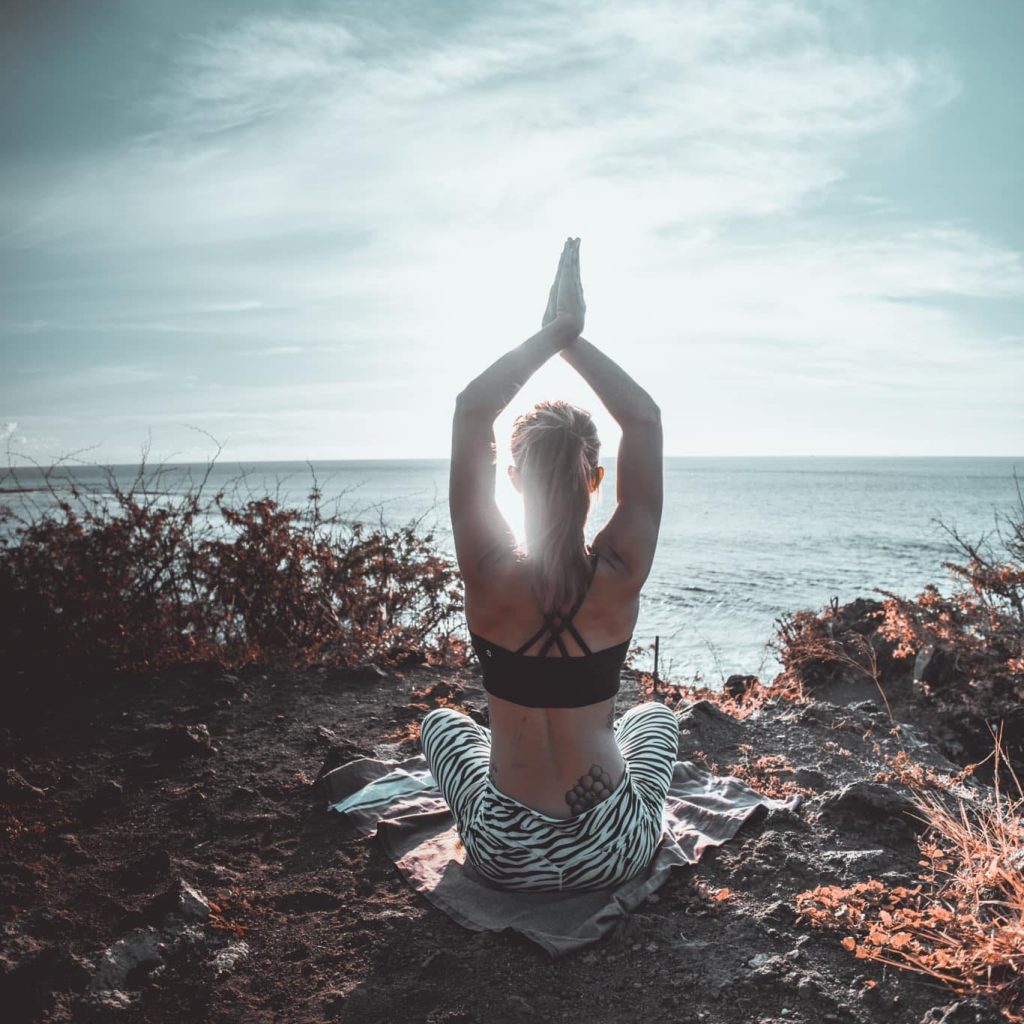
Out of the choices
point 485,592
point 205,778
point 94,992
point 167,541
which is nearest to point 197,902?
point 94,992

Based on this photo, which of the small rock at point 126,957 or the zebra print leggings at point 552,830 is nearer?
the small rock at point 126,957

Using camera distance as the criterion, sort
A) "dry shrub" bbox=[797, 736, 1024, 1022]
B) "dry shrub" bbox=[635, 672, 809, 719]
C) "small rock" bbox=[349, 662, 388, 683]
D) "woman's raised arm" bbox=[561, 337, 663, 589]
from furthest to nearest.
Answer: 1. "small rock" bbox=[349, 662, 388, 683]
2. "dry shrub" bbox=[635, 672, 809, 719]
3. "woman's raised arm" bbox=[561, 337, 663, 589]
4. "dry shrub" bbox=[797, 736, 1024, 1022]

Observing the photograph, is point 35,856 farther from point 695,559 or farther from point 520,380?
point 695,559

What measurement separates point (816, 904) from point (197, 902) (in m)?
2.37

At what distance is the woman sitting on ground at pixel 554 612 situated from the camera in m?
2.72

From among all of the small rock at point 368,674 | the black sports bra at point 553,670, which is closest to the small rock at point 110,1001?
the black sports bra at point 553,670

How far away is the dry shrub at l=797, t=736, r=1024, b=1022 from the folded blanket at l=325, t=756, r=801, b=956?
65cm

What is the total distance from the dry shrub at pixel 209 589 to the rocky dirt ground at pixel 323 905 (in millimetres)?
1487

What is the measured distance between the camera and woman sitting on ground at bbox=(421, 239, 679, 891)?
8.93ft

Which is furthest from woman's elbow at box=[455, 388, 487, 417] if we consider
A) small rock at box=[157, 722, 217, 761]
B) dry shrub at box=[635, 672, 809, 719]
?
dry shrub at box=[635, 672, 809, 719]

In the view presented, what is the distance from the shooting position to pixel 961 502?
200 ft

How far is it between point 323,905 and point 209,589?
4466mm

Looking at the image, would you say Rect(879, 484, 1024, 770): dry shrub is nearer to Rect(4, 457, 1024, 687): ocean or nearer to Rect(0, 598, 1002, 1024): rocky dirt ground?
Rect(4, 457, 1024, 687): ocean

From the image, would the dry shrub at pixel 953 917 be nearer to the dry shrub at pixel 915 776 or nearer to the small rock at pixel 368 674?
the dry shrub at pixel 915 776
